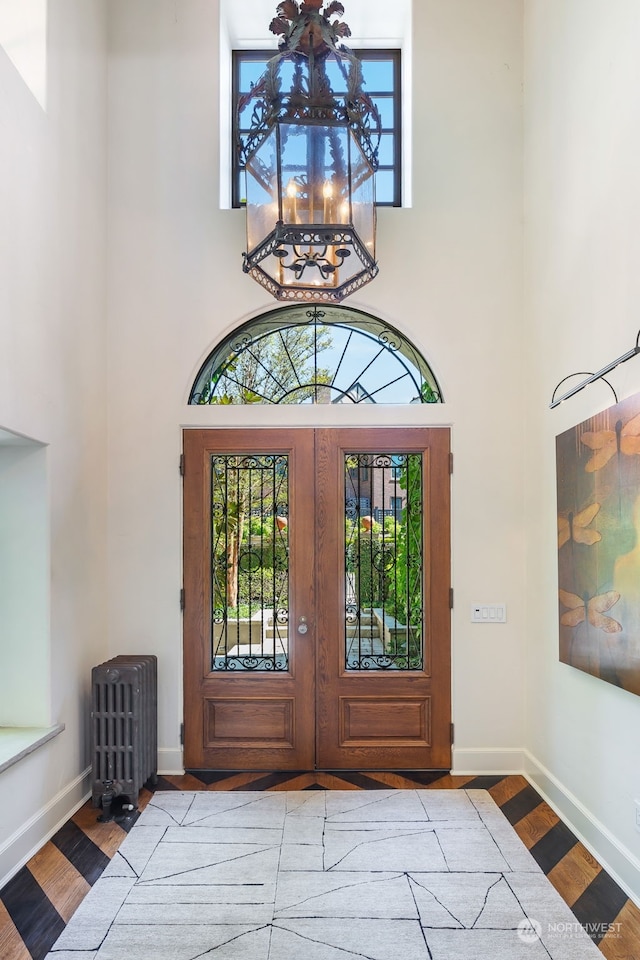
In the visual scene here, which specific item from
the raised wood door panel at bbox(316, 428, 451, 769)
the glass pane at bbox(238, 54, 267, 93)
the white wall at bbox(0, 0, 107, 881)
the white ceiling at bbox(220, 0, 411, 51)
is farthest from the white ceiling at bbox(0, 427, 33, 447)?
the white ceiling at bbox(220, 0, 411, 51)

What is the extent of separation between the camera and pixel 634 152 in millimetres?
2955

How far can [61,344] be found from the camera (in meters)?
3.79

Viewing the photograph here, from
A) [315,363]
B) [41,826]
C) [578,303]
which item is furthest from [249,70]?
[41,826]

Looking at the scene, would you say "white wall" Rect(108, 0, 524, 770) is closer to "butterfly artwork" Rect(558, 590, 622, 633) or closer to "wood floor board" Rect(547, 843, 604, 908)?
"butterfly artwork" Rect(558, 590, 622, 633)

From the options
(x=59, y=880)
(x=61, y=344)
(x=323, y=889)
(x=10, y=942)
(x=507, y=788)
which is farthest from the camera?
(x=507, y=788)

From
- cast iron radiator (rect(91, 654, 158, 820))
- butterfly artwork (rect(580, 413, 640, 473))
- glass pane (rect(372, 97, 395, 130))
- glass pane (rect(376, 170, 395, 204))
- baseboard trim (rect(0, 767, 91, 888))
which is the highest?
glass pane (rect(372, 97, 395, 130))

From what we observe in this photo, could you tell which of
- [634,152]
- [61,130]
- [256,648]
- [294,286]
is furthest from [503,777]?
[61,130]

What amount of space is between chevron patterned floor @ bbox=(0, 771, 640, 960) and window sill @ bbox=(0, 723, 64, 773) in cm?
51

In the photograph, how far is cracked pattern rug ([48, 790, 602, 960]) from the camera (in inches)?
101

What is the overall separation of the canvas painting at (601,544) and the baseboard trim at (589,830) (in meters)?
0.72

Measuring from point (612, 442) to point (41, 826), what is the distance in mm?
3259

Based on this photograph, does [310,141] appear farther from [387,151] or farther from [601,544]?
[601,544]

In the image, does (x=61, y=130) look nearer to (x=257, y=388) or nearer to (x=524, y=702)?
(x=257, y=388)

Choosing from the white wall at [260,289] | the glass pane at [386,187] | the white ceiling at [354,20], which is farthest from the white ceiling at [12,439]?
the white ceiling at [354,20]
